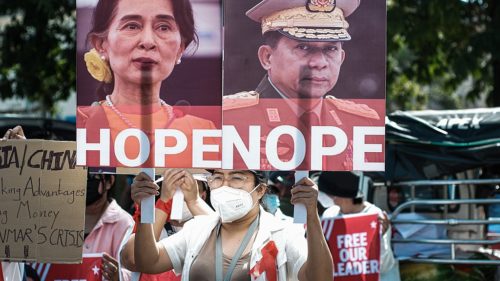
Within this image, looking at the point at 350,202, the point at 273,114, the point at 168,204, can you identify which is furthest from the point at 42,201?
the point at 350,202

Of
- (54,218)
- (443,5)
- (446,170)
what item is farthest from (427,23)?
(54,218)

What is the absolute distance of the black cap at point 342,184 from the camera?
850 centimetres

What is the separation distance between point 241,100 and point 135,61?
627 millimetres

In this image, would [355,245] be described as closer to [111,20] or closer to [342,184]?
[342,184]

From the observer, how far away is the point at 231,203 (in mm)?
5246

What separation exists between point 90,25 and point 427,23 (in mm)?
10708

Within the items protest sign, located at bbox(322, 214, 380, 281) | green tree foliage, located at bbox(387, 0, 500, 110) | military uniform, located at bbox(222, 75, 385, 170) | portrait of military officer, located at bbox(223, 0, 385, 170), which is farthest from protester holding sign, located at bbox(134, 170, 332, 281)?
green tree foliage, located at bbox(387, 0, 500, 110)

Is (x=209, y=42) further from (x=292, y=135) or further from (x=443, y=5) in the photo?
(x=443, y=5)

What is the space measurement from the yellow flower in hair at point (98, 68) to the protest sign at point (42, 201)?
1167 millimetres

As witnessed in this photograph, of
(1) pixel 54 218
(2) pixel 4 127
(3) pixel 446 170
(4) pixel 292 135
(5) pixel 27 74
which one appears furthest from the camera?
(5) pixel 27 74

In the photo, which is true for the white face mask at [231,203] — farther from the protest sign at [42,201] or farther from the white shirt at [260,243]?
the protest sign at [42,201]

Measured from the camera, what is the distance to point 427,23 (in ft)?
49.8

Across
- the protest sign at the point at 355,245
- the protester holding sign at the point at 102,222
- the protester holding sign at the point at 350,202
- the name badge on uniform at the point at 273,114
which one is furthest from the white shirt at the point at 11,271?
the protester holding sign at the point at 350,202

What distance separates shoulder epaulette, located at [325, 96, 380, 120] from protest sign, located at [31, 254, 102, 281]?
278 cm
